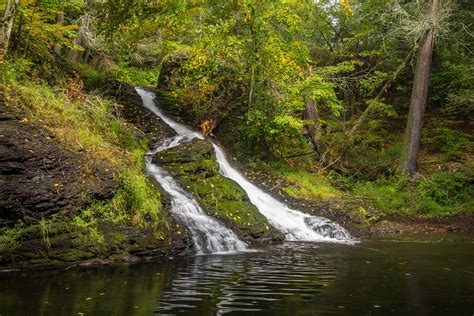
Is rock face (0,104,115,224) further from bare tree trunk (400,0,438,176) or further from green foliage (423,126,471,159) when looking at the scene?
green foliage (423,126,471,159)

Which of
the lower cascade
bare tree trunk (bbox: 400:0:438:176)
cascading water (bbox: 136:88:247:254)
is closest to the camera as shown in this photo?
cascading water (bbox: 136:88:247:254)

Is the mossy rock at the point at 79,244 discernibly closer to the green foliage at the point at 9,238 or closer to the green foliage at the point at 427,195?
the green foliage at the point at 9,238

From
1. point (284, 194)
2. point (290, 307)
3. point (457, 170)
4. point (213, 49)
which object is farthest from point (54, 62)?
point (457, 170)

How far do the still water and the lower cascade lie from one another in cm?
153

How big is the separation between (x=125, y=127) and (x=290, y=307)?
9998mm

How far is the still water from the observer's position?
207 inches

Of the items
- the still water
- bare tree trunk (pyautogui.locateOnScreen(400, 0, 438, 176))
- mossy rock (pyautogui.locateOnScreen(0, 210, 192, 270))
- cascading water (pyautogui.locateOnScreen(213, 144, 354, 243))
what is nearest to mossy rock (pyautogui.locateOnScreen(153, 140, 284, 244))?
cascading water (pyautogui.locateOnScreen(213, 144, 354, 243))

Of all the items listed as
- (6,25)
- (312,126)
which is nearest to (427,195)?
(312,126)

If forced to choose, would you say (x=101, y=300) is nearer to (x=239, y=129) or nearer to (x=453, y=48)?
(x=239, y=129)

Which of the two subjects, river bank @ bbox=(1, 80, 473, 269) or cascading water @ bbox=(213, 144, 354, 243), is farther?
cascading water @ bbox=(213, 144, 354, 243)

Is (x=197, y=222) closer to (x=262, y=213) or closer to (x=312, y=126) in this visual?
(x=262, y=213)

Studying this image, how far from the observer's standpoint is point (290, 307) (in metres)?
5.32

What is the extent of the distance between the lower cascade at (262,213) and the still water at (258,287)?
1.53 m

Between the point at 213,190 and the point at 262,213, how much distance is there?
1.57m
